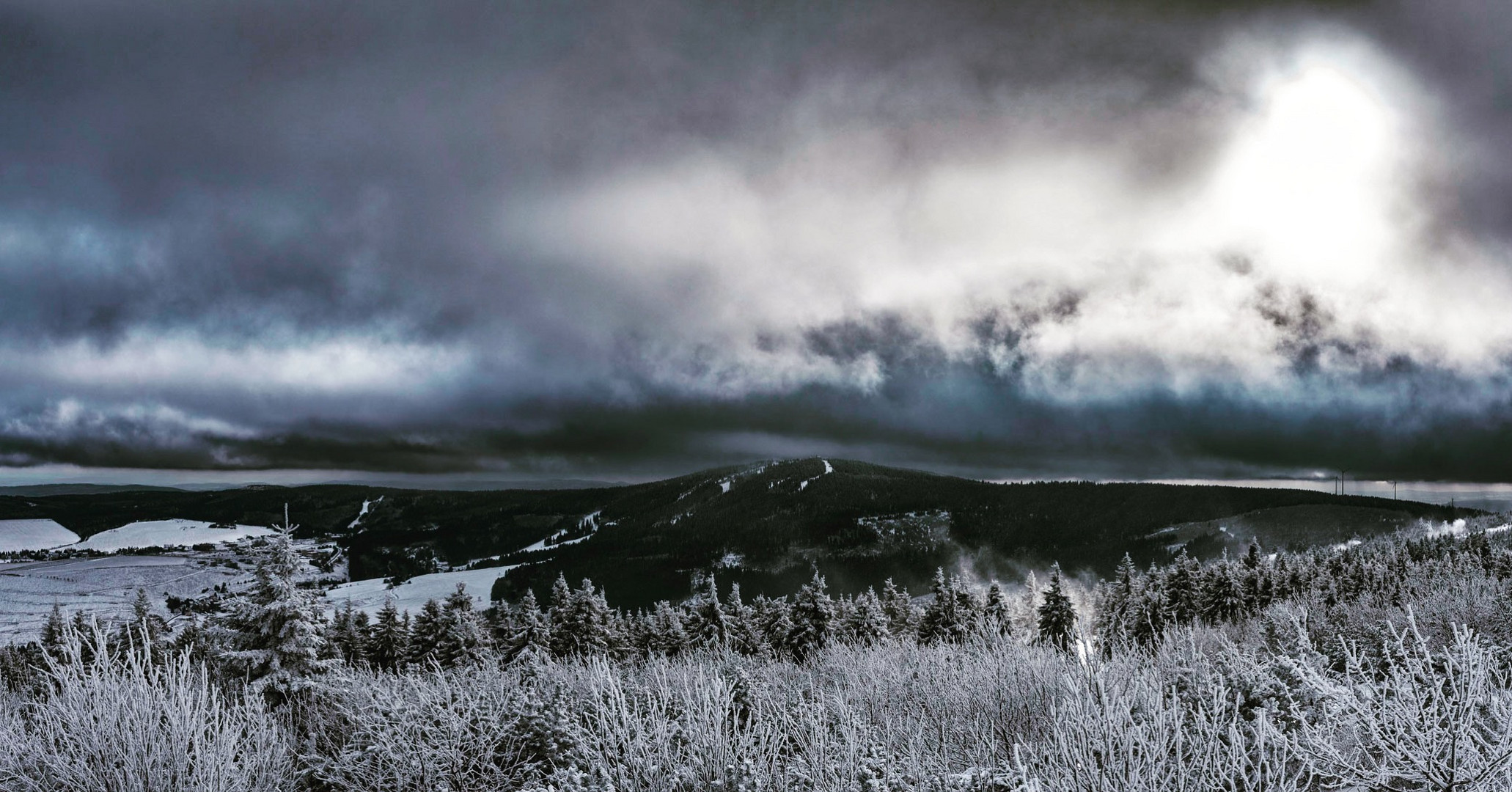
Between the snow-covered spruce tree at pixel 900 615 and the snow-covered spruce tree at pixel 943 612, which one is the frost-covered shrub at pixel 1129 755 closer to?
the snow-covered spruce tree at pixel 943 612

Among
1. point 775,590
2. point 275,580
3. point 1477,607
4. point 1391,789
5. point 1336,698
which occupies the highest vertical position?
point 1336,698

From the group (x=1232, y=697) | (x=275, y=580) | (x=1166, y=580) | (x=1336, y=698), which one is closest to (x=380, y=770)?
(x=1336, y=698)

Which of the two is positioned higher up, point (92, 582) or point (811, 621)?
point (811, 621)

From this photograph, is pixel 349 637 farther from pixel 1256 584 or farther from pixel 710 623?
pixel 1256 584

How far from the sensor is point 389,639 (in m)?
45.6

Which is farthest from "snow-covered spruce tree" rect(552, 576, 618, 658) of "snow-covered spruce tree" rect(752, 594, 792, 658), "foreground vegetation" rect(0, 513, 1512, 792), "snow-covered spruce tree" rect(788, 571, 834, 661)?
"foreground vegetation" rect(0, 513, 1512, 792)

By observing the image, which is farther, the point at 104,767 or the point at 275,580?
the point at 275,580

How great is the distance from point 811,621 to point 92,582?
7603 inches

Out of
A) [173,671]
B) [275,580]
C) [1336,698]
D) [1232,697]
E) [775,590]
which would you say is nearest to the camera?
[1336,698]

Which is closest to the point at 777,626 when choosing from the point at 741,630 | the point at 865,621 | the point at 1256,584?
the point at 741,630

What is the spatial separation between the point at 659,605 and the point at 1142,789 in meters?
48.3

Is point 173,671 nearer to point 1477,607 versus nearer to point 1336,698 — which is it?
point 1336,698

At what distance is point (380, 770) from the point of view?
10.6 m

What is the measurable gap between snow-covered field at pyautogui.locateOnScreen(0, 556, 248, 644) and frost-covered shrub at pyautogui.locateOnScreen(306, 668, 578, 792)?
147 meters
